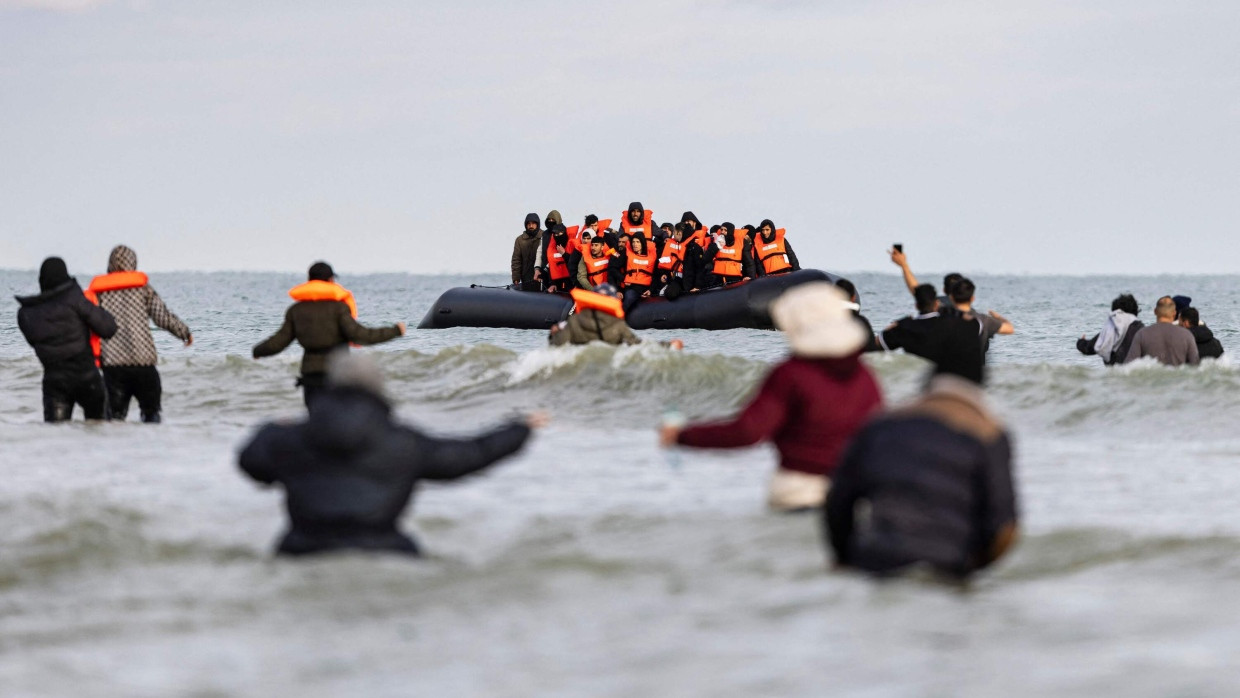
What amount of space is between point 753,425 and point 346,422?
4.44 ft

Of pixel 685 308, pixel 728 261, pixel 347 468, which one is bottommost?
pixel 685 308

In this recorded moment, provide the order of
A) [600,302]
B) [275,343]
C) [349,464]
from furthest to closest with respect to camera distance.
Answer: [600,302]
[275,343]
[349,464]

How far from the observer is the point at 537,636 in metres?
4.92

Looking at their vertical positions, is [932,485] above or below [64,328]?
below

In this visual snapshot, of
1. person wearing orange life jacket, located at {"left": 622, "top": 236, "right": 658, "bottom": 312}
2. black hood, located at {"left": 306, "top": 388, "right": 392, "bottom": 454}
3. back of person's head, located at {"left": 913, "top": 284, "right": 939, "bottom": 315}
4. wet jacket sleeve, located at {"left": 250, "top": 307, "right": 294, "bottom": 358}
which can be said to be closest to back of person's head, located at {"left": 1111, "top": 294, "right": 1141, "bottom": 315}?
back of person's head, located at {"left": 913, "top": 284, "right": 939, "bottom": 315}

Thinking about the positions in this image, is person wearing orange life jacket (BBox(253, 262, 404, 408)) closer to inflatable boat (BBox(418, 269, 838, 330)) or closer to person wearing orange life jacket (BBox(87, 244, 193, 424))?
person wearing orange life jacket (BBox(87, 244, 193, 424))

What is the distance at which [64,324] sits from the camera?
10.5 meters

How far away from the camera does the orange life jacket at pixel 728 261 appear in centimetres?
2305

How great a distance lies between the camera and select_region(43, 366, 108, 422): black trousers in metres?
10.7

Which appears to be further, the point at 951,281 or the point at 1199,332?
the point at 1199,332

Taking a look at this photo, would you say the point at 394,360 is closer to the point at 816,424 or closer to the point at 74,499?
the point at 74,499

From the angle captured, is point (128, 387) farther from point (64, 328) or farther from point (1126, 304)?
point (1126, 304)

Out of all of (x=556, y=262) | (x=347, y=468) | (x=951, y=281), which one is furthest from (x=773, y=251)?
(x=347, y=468)

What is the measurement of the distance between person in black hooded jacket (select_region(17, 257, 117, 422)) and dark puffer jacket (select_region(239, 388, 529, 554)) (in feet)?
18.5
